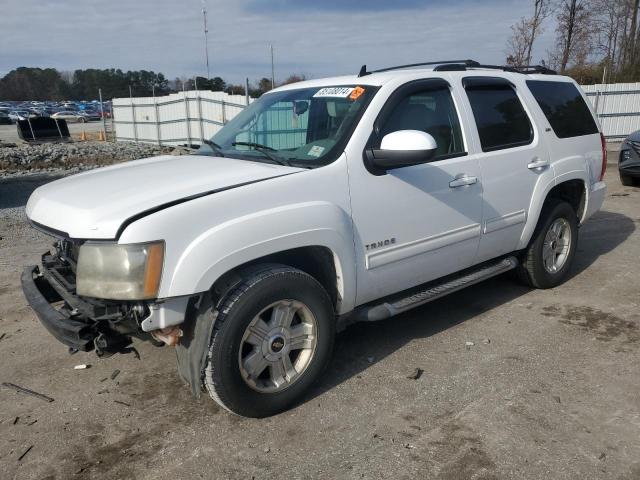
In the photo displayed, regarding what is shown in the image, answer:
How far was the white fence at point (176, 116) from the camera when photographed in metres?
17.5

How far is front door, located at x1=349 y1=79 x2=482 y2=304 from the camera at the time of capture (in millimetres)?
3361

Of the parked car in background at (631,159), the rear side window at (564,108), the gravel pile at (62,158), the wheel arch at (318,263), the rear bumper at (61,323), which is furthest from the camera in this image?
the gravel pile at (62,158)

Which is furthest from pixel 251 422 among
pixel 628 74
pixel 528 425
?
pixel 628 74

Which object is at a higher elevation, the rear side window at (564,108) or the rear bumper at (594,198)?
the rear side window at (564,108)

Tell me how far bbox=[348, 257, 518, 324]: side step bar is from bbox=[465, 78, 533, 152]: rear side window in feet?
3.16

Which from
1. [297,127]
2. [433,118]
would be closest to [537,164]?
[433,118]

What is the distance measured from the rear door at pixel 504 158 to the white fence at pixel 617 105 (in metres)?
16.9

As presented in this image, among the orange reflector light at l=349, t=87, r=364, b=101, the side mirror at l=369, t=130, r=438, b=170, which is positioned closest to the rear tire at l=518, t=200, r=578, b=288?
the side mirror at l=369, t=130, r=438, b=170

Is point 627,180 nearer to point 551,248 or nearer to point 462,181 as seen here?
point 551,248

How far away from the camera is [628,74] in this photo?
26844 mm

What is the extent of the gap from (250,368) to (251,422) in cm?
35

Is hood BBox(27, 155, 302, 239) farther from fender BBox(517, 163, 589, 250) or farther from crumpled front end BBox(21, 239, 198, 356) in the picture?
fender BBox(517, 163, 589, 250)

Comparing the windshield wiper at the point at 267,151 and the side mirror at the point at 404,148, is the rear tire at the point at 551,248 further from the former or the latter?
the windshield wiper at the point at 267,151

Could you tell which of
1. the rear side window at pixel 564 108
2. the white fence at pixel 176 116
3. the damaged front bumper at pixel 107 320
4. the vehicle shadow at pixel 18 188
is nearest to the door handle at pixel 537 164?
the rear side window at pixel 564 108
